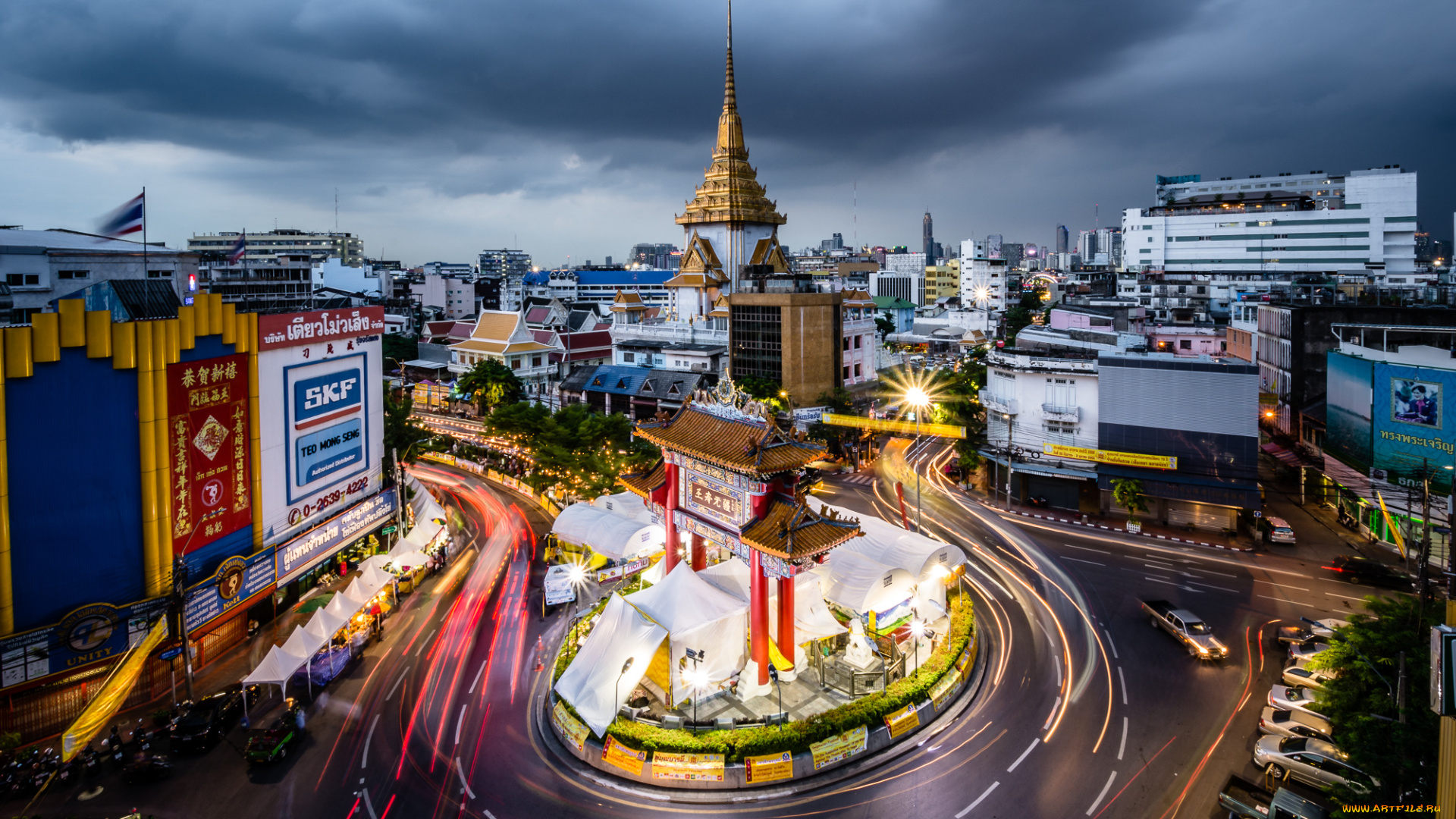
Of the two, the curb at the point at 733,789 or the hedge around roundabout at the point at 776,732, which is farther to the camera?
the hedge around roundabout at the point at 776,732

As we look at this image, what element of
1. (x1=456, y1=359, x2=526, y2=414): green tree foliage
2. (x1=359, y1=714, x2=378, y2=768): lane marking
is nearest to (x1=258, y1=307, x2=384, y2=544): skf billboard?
(x1=359, y1=714, x2=378, y2=768): lane marking

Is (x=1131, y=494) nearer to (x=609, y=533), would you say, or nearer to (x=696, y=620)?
(x=609, y=533)

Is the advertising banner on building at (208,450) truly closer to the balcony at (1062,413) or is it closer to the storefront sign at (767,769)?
the storefront sign at (767,769)

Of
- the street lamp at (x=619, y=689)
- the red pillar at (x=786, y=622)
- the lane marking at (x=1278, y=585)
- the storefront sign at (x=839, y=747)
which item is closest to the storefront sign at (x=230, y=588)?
the street lamp at (x=619, y=689)

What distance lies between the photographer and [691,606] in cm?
2552

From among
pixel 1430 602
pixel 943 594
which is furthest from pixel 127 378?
pixel 1430 602

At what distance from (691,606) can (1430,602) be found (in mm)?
21851

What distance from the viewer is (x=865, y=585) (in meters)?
28.9

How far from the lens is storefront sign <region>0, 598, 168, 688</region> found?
71.1 ft

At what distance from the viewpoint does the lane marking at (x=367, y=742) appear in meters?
22.5

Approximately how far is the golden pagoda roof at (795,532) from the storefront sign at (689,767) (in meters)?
6.23

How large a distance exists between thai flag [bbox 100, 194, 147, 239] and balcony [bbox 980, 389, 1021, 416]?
46219 millimetres

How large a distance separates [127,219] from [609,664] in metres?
25.6

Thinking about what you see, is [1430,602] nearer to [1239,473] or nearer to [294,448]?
[1239,473]
